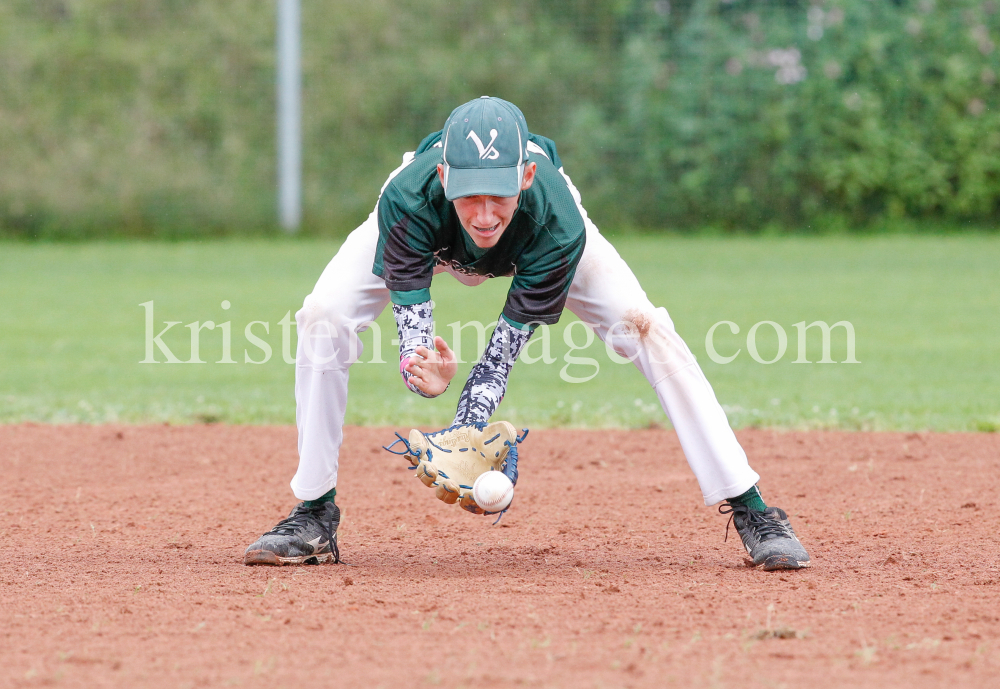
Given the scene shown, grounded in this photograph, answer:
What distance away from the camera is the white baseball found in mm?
3678

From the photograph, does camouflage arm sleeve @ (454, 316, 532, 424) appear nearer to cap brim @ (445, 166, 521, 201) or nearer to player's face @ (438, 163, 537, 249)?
player's face @ (438, 163, 537, 249)

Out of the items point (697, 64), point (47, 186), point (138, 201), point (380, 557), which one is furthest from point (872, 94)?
point (380, 557)

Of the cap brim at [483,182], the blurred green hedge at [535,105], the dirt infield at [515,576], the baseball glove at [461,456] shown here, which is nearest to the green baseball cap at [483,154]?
the cap brim at [483,182]

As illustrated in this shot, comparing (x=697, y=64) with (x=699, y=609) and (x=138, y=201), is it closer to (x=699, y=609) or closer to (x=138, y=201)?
(x=138, y=201)

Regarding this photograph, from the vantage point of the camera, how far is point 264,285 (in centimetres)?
1362

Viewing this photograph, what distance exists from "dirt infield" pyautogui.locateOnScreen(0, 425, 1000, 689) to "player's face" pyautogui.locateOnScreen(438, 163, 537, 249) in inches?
44.1

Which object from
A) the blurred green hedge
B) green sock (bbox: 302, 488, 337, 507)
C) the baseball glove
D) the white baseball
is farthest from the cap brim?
the blurred green hedge

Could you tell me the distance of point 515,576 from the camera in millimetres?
3971

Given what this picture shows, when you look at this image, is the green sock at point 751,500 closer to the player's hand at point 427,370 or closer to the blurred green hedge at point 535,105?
the player's hand at point 427,370

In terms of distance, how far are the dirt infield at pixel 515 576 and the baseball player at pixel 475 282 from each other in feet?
0.89

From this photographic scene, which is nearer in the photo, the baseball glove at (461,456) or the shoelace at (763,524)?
the baseball glove at (461,456)

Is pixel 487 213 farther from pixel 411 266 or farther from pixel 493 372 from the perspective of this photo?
pixel 493 372

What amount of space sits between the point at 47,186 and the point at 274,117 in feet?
11.9

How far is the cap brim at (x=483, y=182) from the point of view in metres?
3.49
